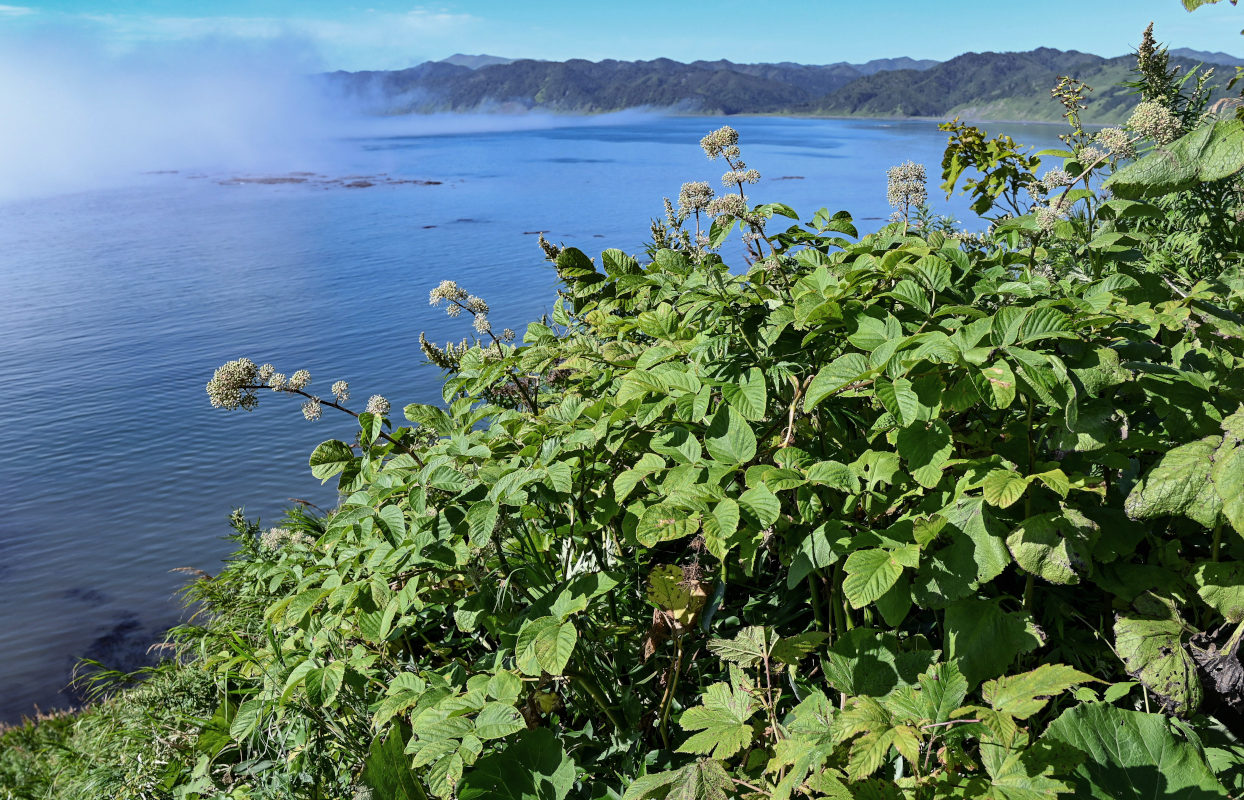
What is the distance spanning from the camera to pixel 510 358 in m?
1.94

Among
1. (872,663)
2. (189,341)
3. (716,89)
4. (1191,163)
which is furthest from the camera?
(716,89)

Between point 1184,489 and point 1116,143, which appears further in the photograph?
point 1116,143

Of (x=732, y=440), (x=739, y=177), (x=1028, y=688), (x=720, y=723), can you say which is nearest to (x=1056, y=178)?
(x=739, y=177)

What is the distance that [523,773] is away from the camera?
4.82ft

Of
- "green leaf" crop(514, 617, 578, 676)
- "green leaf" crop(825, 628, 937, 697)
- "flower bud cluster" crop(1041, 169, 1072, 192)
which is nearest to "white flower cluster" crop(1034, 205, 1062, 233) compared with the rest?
"flower bud cluster" crop(1041, 169, 1072, 192)

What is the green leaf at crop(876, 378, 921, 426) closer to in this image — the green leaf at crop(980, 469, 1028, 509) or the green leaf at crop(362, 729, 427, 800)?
the green leaf at crop(980, 469, 1028, 509)

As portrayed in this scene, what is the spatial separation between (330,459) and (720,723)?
1056 millimetres

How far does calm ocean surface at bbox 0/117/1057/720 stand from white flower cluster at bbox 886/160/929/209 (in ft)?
13.8

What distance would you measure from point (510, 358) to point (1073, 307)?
1.22m

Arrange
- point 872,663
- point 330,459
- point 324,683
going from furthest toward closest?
point 330,459, point 324,683, point 872,663

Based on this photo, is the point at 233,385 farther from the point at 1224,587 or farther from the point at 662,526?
the point at 1224,587

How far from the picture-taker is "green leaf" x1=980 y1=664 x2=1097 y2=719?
1.14 meters

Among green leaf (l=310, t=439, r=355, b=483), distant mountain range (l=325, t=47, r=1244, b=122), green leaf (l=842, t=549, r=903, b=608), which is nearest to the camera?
green leaf (l=842, t=549, r=903, b=608)

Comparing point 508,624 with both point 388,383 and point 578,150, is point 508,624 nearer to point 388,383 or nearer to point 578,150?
point 388,383
